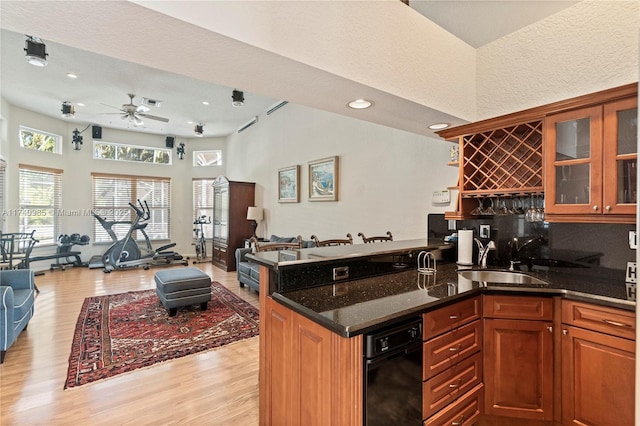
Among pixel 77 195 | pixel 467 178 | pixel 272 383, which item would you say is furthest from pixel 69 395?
pixel 77 195

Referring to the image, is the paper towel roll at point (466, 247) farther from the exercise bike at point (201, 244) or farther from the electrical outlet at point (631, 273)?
the exercise bike at point (201, 244)

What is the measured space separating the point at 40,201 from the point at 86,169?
1.24m

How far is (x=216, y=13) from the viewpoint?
1.23 metres

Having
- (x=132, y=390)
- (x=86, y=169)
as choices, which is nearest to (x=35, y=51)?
(x=132, y=390)

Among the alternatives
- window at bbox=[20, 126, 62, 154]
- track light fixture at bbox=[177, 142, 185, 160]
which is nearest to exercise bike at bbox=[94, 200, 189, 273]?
track light fixture at bbox=[177, 142, 185, 160]

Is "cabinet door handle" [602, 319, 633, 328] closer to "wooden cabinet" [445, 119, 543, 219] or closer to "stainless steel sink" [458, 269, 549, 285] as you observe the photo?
"stainless steel sink" [458, 269, 549, 285]

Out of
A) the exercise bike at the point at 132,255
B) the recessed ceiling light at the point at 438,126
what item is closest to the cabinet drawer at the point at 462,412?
the recessed ceiling light at the point at 438,126

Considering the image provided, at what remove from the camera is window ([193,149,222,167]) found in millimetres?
9086

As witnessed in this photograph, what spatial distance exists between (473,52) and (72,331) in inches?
201

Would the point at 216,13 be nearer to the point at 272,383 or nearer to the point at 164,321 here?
the point at 272,383

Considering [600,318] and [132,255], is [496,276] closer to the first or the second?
[600,318]

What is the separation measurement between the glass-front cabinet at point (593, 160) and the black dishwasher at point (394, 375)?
1.47 metres

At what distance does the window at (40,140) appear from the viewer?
6457 mm

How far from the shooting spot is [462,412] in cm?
180
